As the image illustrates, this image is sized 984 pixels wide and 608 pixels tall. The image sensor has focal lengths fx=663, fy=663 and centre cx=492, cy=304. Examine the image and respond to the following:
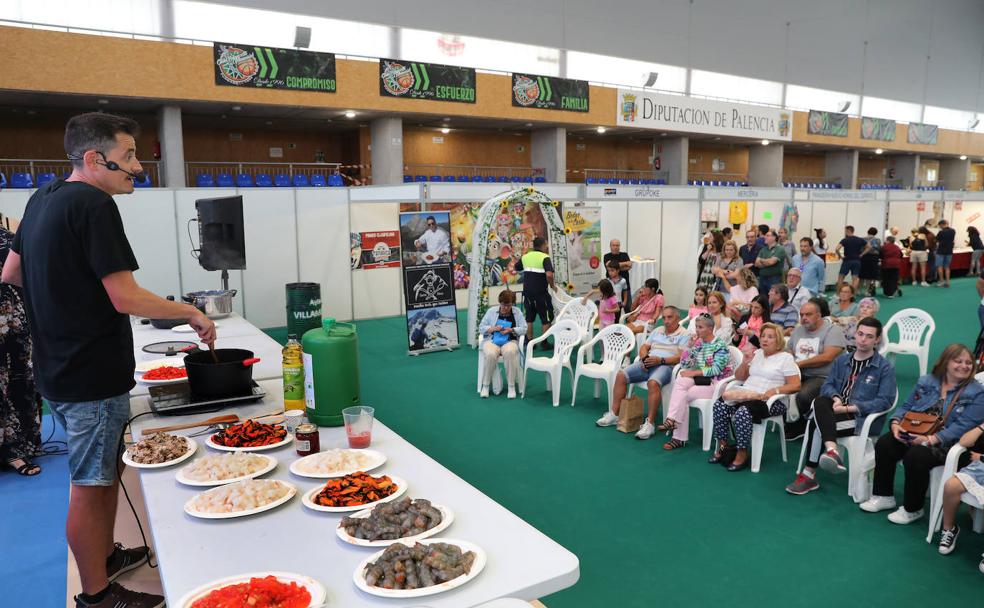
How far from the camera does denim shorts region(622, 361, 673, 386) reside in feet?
20.1

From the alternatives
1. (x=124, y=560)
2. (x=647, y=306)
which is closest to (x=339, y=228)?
(x=647, y=306)

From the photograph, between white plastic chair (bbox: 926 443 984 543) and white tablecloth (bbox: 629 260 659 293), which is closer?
white plastic chair (bbox: 926 443 984 543)

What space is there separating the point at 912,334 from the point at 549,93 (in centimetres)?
1038

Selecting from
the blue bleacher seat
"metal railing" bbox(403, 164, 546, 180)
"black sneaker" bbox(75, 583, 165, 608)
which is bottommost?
"black sneaker" bbox(75, 583, 165, 608)

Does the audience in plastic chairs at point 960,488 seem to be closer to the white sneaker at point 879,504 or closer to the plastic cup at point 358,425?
the white sneaker at point 879,504

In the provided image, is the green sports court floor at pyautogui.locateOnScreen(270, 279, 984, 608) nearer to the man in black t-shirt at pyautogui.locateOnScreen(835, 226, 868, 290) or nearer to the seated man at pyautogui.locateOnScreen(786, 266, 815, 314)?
the seated man at pyautogui.locateOnScreen(786, 266, 815, 314)

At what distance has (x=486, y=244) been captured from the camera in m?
9.78

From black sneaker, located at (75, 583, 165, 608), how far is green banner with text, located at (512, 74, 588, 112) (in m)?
14.5

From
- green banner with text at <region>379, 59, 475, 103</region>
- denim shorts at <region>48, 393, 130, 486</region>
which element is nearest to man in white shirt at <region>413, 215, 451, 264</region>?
green banner with text at <region>379, 59, 475, 103</region>

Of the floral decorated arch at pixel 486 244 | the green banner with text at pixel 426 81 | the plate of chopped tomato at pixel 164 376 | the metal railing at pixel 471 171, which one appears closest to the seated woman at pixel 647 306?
the floral decorated arch at pixel 486 244

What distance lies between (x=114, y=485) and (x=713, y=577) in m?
3.05

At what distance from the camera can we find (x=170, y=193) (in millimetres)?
10539

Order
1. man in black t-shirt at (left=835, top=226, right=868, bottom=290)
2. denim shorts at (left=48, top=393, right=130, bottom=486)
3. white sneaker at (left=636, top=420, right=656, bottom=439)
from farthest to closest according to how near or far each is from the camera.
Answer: man in black t-shirt at (left=835, top=226, right=868, bottom=290) < white sneaker at (left=636, top=420, right=656, bottom=439) < denim shorts at (left=48, top=393, right=130, bottom=486)

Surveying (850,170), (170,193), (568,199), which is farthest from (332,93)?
(850,170)
